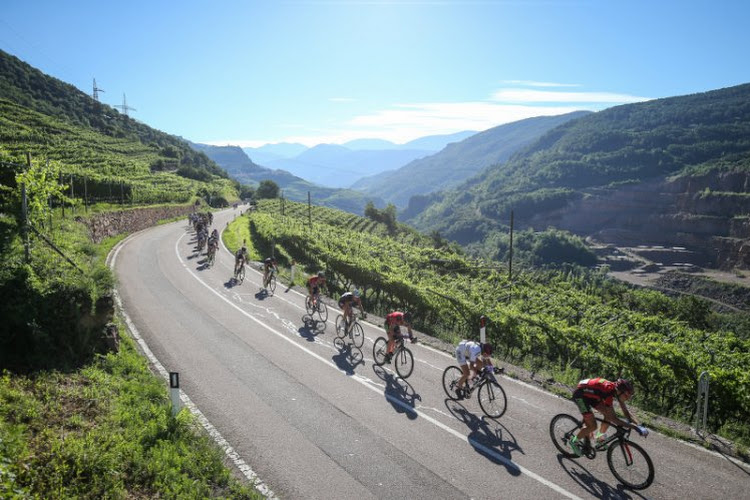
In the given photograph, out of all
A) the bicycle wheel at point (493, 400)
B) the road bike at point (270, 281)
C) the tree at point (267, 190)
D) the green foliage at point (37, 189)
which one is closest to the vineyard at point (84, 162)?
the road bike at point (270, 281)

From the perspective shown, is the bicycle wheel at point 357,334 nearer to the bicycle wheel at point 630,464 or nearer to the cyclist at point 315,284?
the cyclist at point 315,284

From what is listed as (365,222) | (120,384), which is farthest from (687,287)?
(120,384)

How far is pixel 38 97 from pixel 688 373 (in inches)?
5168

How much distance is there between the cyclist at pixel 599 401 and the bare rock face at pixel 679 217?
569 feet

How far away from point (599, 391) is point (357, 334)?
316 inches

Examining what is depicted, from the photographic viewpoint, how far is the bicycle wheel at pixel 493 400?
9164 mm

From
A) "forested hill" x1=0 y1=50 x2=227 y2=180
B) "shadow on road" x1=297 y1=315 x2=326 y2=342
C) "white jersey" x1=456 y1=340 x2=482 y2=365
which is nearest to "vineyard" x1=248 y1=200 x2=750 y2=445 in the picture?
"white jersey" x1=456 y1=340 x2=482 y2=365

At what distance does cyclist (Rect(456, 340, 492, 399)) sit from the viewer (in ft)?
30.3

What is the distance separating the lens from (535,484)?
6.94 meters

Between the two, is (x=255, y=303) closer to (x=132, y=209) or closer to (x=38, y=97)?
(x=132, y=209)

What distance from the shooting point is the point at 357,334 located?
14023 mm

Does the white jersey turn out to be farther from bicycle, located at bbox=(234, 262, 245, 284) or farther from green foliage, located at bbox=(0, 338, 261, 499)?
bicycle, located at bbox=(234, 262, 245, 284)

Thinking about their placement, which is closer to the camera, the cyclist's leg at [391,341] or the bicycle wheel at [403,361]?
the bicycle wheel at [403,361]

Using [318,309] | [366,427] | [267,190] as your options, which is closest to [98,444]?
[366,427]
